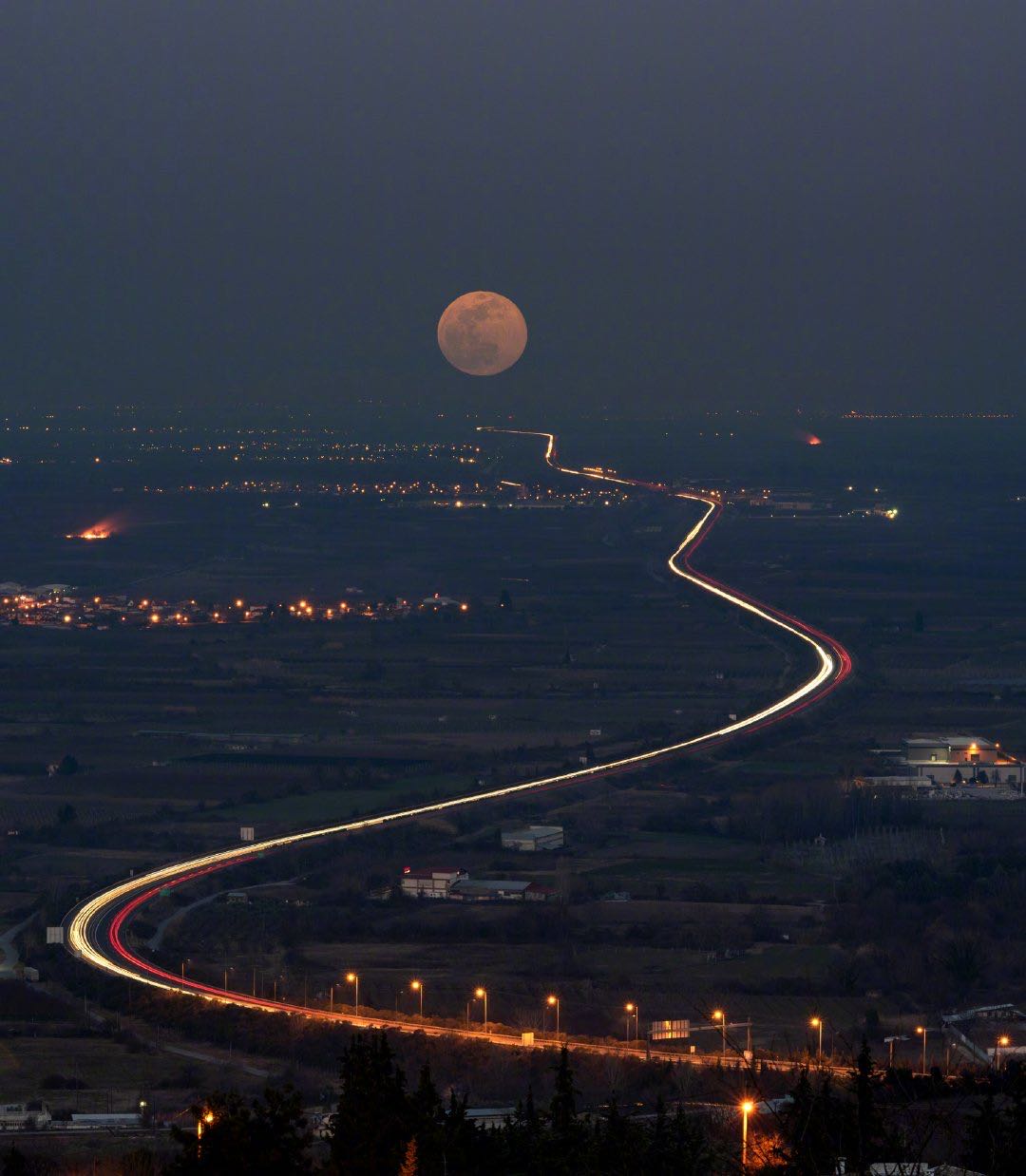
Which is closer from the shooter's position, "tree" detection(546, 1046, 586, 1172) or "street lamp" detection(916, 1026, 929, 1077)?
"tree" detection(546, 1046, 586, 1172)

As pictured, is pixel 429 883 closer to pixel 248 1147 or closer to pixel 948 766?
pixel 948 766

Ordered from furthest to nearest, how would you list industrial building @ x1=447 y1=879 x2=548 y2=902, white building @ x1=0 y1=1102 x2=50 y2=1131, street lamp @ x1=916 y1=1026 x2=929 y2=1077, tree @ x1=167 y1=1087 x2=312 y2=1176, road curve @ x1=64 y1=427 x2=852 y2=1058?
industrial building @ x1=447 y1=879 x2=548 y2=902
road curve @ x1=64 y1=427 x2=852 y2=1058
street lamp @ x1=916 y1=1026 x2=929 y2=1077
white building @ x1=0 y1=1102 x2=50 y2=1131
tree @ x1=167 y1=1087 x2=312 y2=1176

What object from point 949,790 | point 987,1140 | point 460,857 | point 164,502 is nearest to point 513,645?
point 949,790

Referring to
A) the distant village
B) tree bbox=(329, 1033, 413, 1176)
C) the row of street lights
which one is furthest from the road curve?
the distant village

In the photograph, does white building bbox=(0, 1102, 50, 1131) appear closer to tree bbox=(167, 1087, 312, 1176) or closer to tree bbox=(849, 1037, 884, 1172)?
tree bbox=(167, 1087, 312, 1176)

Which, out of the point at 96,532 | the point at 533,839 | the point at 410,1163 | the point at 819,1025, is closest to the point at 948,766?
the point at 533,839

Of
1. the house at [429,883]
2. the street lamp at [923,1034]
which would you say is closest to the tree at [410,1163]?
the street lamp at [923,1034]

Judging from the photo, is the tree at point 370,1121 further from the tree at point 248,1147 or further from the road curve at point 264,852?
the road curve at point 264,852
